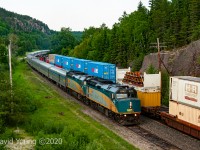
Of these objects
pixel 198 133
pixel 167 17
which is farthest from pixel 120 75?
pixel 167 17

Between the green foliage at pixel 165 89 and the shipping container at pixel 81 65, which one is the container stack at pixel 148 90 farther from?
the shipping container at pixel 81 65

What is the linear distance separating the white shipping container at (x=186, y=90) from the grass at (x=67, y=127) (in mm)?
5706

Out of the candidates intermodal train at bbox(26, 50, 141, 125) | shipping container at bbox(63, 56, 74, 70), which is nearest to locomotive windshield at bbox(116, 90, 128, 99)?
intermodal train at bbox(26, 50, 141, 125)

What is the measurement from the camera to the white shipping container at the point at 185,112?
2356 centimetres

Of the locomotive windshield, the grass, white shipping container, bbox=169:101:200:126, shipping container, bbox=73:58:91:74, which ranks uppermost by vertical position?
shipping container, bbox=73:58:91:74

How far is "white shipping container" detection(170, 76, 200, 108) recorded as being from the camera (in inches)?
926

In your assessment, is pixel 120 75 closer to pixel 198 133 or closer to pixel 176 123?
pixel 176 123

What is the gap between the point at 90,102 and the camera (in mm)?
36656

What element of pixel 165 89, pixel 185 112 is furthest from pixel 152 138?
pixel 165 89

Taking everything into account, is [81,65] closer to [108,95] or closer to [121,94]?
[108,95]

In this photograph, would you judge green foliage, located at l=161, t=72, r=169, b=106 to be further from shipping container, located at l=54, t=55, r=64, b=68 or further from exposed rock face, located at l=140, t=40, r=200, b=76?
shipping container, located at l=54, t=55, r=64, b=68

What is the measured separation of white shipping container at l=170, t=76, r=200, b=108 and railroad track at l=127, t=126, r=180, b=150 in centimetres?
346

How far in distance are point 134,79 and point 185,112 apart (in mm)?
10233

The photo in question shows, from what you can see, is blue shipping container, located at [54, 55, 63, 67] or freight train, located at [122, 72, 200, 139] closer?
freight train, located at [122, 72, 200, 139]
